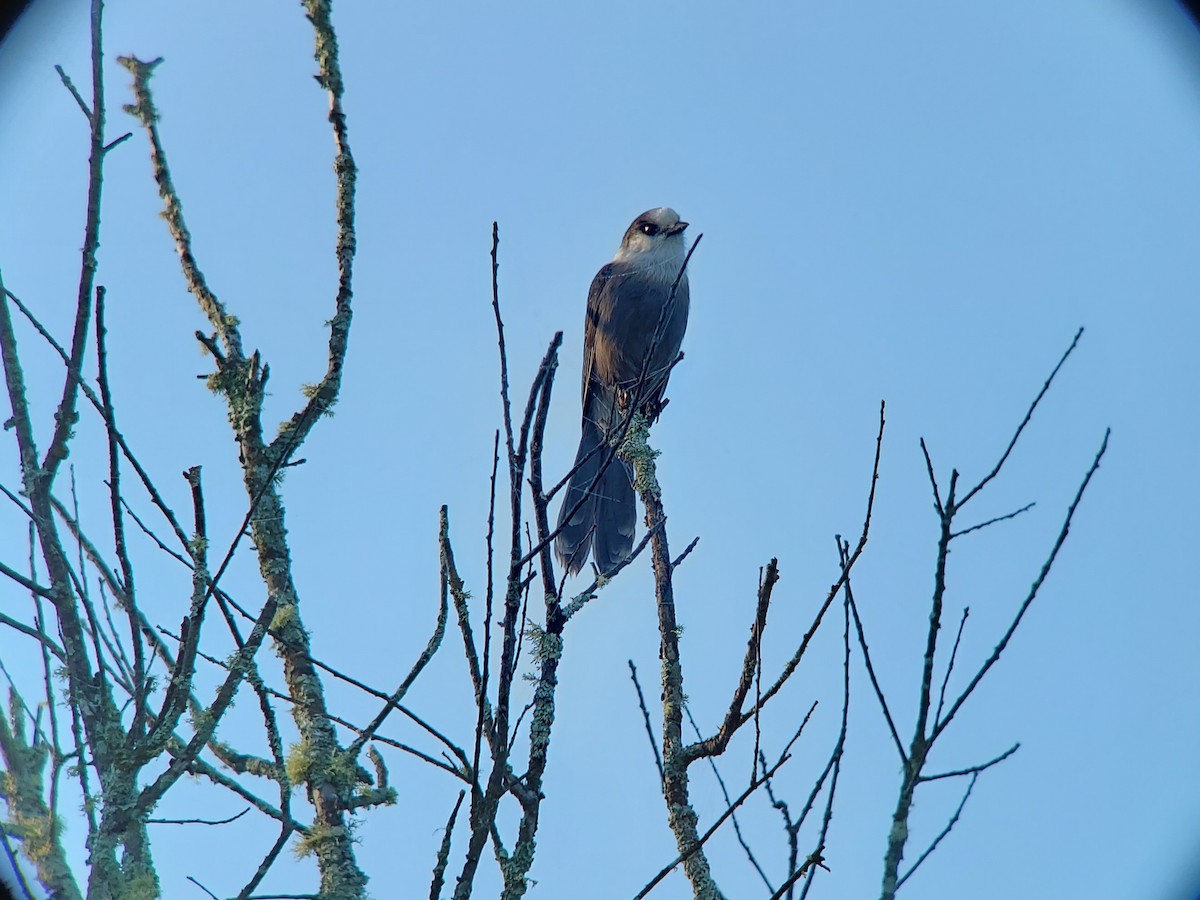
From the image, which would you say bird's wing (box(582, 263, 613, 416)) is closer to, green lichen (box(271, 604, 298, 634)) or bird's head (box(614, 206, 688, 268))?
bird's head (box(614, 206, 688, 268))

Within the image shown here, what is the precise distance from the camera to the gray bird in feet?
14.8

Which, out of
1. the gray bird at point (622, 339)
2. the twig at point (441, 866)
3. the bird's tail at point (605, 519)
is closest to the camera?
the twig at point (441, 866)

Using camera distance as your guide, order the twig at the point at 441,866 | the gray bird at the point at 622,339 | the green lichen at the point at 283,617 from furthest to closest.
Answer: the gray bird at the point at 622,339 → the green lichen at the point at 283,617 → the twig at the point at 441,866

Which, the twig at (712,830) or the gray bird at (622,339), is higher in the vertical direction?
the gray bird at (622,339)

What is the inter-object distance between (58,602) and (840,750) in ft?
4.54

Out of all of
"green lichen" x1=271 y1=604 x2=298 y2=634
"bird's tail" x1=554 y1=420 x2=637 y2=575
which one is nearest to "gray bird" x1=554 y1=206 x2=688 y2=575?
"bird's tail" x1=554 y1=420 x2=637 y2=575

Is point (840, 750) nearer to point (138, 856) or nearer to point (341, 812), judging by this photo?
point (341, 812)

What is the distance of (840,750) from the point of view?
6.59 ft

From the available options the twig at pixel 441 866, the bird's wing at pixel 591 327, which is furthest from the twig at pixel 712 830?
the bird's wing at pixel 591 327

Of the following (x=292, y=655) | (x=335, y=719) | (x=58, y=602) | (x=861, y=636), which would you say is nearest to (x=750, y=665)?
(x=861, y=636)

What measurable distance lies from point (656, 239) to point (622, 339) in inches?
22.9

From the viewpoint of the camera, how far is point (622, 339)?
5.03 meters

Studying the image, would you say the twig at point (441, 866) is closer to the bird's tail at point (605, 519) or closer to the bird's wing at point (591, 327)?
the bird's tail at point (605, 519)

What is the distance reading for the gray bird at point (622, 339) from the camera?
450cm
